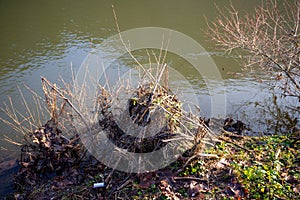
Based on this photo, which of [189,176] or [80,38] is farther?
[80,38]

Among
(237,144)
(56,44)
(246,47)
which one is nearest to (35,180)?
(237,144)

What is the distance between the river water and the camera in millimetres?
7559

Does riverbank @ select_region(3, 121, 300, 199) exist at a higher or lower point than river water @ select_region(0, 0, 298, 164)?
lower

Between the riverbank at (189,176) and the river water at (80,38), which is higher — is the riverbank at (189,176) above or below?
below

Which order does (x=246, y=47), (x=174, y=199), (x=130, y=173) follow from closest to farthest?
(x=174, y=199) < (x=130, y=173) < (x=246, y=47)

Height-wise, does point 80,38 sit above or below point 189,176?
above

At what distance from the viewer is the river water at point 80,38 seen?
756cm

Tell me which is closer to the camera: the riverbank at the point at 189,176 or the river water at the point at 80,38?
the riverbank at the point at 189,176

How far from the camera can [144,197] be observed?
12.3 feet

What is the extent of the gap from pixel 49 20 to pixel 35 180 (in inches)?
399

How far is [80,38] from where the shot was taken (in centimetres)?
1130

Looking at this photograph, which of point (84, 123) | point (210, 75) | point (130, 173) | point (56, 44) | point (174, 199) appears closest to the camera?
point (174, 199)

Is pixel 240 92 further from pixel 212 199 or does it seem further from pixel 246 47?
pixel 212 199

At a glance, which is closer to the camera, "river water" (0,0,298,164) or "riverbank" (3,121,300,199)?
"riverbank" (3,121,300,199)
